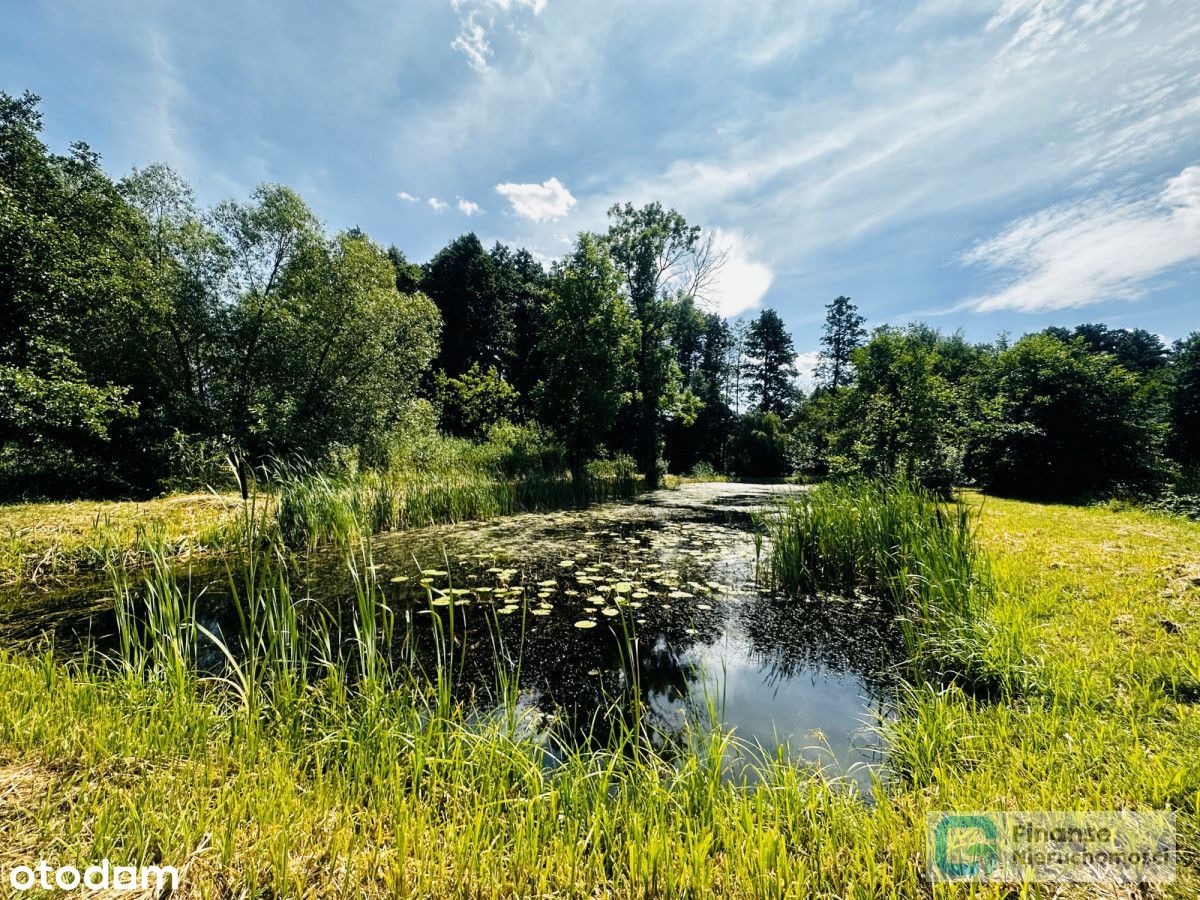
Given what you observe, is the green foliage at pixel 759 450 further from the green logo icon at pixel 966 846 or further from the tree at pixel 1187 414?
the green logo icon at pixel 966 846

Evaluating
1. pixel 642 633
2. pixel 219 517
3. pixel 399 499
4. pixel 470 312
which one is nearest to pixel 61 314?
pixel 219 517

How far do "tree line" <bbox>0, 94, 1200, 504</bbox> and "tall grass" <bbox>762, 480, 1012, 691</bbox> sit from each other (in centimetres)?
449

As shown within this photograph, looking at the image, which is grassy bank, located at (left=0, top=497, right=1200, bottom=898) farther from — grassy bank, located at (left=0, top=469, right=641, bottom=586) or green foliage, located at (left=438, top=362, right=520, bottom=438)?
green foliage, located at (left=438, top=362, right=520, bottom=438)

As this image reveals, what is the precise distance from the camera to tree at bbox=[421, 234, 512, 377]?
28.9 metres

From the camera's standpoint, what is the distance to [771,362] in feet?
140

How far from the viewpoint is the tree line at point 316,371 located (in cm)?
952

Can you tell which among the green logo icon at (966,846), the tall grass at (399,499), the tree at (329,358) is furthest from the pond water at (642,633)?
the tree at (329,358)

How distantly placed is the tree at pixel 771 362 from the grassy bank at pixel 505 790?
42.7 m

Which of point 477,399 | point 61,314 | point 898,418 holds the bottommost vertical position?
point 898,418

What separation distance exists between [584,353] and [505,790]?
1533 cm

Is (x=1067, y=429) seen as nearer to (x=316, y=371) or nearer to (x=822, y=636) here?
(x=822, y=636)

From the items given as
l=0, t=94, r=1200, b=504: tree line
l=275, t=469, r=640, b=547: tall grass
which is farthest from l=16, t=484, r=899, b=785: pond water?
l=0, t=94, r=1200, b=504: tree line

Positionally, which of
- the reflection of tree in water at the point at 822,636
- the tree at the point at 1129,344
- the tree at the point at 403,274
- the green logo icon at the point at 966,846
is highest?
the tree at the point at 403,274

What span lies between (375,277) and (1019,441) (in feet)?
72.6
